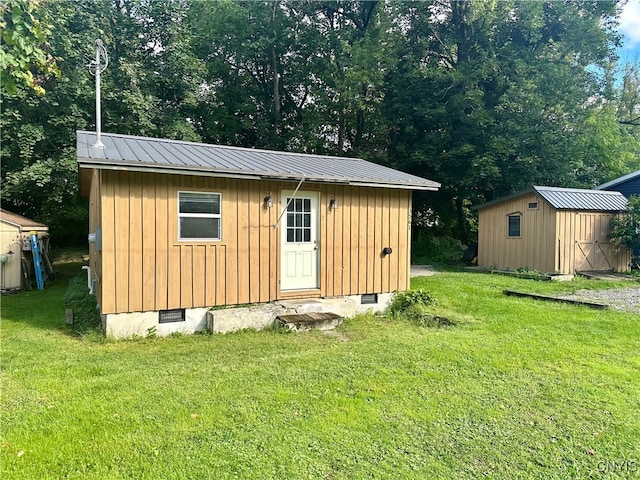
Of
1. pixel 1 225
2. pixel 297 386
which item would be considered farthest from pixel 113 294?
pixel 1 225

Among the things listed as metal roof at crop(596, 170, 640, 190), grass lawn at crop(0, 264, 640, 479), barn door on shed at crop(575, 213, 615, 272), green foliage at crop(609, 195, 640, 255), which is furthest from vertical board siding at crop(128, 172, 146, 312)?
metal roof at crop(596, 170, 640, 190)

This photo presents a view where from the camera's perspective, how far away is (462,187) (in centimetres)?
1880

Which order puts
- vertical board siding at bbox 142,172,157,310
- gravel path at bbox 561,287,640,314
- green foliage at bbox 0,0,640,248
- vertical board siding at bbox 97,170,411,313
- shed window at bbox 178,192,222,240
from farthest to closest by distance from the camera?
green foliage at bbox 0,0,640,248, gravel path at bbox 561,287,640,314, shed window at bbox 178,192,222,240, vertical board siding at bbox 142,172,157,310, vertical board siding at bbox 97,170,411,313

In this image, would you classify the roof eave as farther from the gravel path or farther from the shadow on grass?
the gravel path

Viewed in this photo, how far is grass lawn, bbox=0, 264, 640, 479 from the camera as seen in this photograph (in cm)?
273

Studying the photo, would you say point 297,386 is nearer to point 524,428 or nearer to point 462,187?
point 524,428

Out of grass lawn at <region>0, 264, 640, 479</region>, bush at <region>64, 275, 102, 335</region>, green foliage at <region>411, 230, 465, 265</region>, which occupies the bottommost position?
grass lawn at <region>0, 264, 640, 479</region>

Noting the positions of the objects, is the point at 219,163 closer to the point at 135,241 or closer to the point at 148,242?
the point at 148,242

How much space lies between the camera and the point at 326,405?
360 cm

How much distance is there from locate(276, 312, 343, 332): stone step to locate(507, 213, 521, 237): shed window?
890cm

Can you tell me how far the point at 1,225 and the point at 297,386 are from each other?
9.87m

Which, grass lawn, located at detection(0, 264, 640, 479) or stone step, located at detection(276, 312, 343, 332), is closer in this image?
grass lawn, located at detection(0, 264, 640, 479)

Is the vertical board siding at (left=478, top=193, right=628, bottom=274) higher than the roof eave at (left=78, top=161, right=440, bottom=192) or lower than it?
lower

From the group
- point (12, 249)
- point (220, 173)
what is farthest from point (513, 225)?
point (12, 249)
